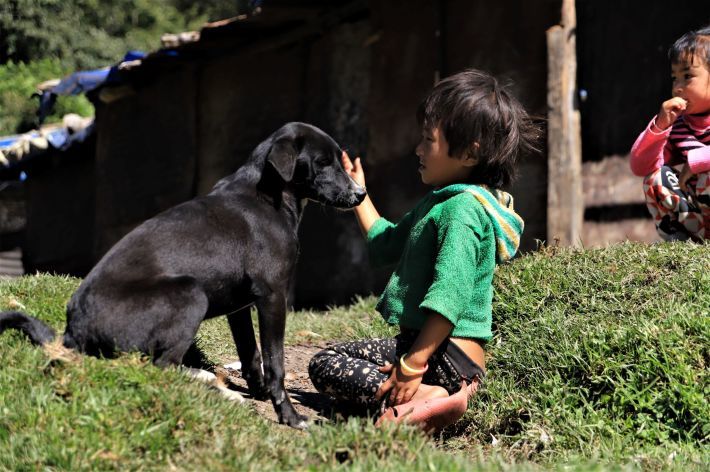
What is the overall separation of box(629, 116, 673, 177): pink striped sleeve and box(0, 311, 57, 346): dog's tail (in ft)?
11.9

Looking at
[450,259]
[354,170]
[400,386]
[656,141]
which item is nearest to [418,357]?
[400,386]

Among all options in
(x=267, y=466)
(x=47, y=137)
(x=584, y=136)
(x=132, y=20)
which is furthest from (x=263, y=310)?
(x=132, y=20)

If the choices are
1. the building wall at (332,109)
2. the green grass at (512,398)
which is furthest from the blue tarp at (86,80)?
the green grass at (512,398)

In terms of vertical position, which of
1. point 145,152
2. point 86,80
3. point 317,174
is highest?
point 317,174

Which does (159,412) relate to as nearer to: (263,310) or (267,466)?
(267,466)

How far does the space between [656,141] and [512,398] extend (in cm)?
204

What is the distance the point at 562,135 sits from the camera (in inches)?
317

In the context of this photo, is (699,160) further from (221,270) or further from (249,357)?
(221,270)

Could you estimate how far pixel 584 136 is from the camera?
8.99m

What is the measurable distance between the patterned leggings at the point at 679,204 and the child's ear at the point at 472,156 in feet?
6.34

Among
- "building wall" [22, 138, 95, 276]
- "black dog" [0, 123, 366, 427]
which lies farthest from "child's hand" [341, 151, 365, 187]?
"building wall" [22, 138, 95, 276]

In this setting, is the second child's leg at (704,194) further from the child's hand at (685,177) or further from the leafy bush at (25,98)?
the leafy bush at (25,98)

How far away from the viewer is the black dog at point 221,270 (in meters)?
4.01

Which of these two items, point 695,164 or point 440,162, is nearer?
point 440,162
